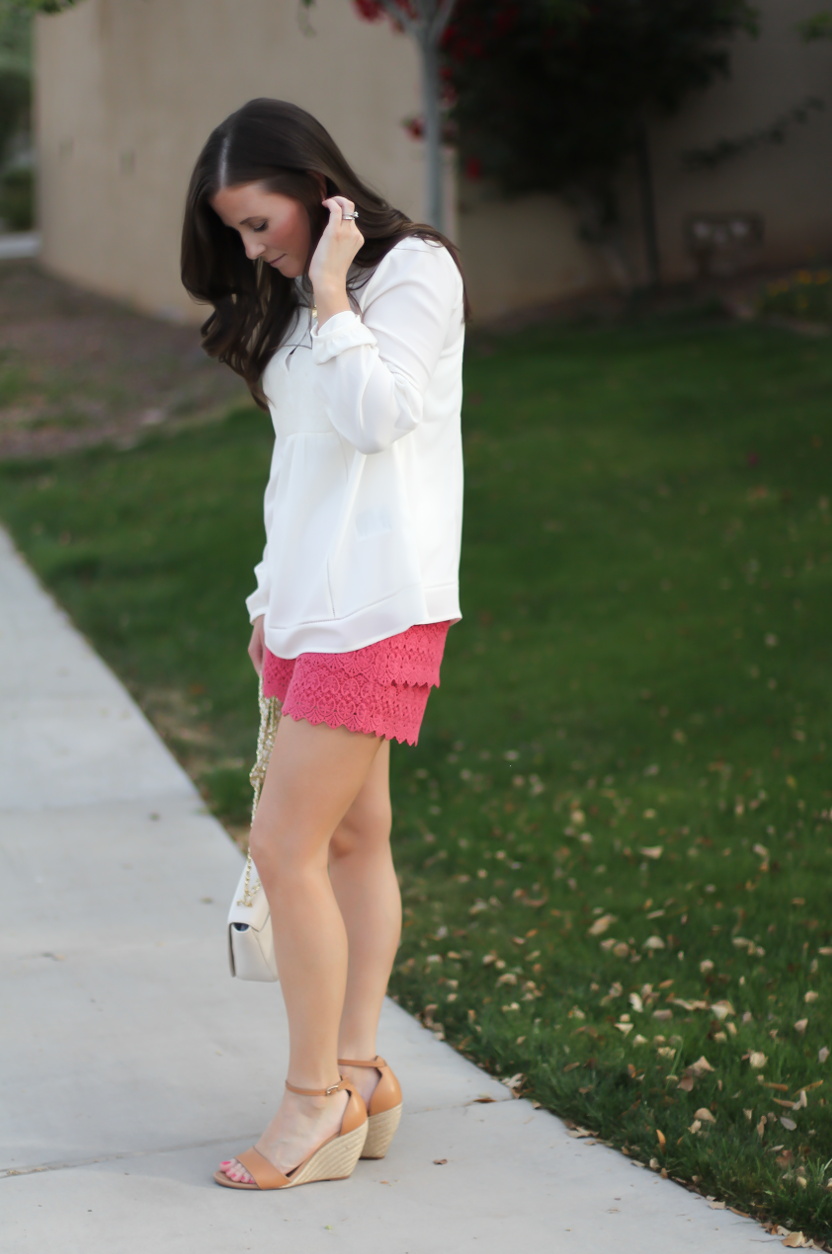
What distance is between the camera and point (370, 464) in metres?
2.16

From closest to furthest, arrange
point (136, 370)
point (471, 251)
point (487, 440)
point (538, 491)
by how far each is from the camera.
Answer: point (538, 491) → point (487, 440) → point (471, 251) → point (136, 370)

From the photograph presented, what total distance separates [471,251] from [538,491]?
Answer: 4.55 meters

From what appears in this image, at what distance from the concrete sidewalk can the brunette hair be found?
1.38 m

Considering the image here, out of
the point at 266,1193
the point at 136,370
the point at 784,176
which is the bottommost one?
the point at 136,370

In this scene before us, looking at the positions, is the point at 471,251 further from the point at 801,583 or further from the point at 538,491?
the point at 801,583

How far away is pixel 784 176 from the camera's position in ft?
38.9

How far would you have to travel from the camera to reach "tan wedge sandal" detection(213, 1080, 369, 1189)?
2277mm

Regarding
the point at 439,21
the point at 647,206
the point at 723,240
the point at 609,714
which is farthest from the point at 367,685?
the point at 723,240

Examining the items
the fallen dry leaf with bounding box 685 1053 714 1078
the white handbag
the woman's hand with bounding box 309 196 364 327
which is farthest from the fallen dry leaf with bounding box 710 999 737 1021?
the woman's hand with bounding box 309 196 364 327

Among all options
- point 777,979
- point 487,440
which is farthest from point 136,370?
point 777,979

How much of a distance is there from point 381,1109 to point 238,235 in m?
1.56

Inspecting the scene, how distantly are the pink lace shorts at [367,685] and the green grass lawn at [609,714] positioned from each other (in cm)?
96

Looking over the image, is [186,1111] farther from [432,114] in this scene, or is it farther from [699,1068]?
[432,114]

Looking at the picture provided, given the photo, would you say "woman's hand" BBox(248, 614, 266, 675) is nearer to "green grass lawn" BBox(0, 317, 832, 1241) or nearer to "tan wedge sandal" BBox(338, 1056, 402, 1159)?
"tan wedge sandal" BBox(338, 1056, 402, 1159)
